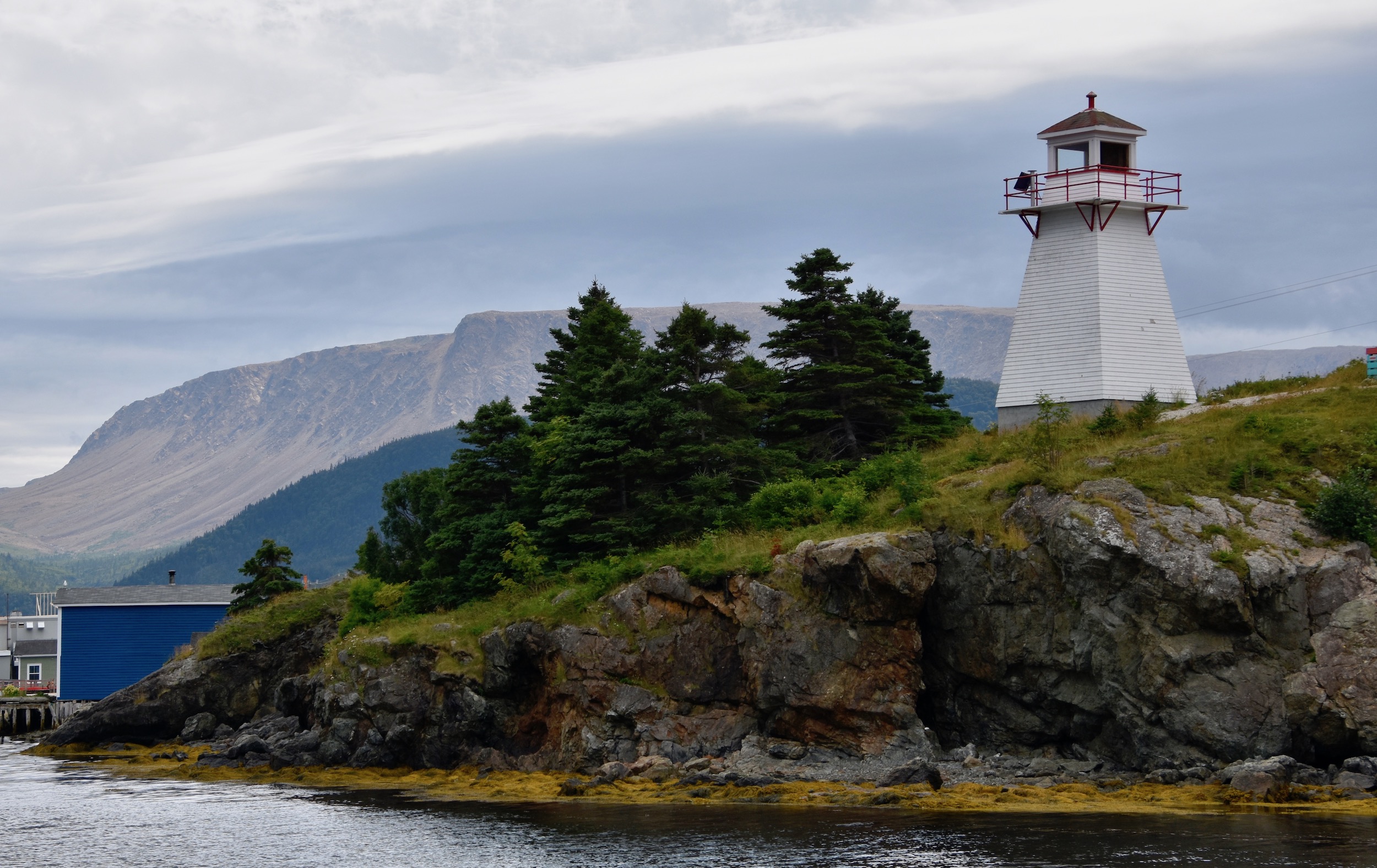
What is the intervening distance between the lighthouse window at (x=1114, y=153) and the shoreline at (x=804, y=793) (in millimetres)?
25750

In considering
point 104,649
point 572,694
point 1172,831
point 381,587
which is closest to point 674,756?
point 572,694

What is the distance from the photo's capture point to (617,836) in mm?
33719

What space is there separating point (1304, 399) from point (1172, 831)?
2001 cm

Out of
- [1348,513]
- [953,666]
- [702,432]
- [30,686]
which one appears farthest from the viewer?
[30,686]

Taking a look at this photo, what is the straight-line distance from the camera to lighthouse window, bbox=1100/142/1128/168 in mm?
52469

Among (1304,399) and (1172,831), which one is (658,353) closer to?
(1304,399)

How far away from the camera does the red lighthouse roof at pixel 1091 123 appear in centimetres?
5169

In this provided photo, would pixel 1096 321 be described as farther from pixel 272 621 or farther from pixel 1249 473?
pixel 272 621

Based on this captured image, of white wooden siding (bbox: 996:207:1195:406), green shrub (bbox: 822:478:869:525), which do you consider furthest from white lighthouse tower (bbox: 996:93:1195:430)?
green shrub (bbox: 822:478:869:525)

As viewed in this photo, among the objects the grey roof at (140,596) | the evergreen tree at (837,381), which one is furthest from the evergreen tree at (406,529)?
the grey roof at (140,596)

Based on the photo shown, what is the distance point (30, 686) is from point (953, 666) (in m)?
81.0

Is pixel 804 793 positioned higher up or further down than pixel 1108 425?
further down

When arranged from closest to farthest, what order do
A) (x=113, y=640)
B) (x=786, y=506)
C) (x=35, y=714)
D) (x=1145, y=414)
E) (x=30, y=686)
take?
(x=1145, y=414)
(x=786, y=506)
(x=113, y=640)
(x=35, y=714)
(x=30, y=686)

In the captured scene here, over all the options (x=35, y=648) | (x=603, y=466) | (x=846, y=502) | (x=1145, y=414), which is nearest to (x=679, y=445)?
(x=603, y=466)
